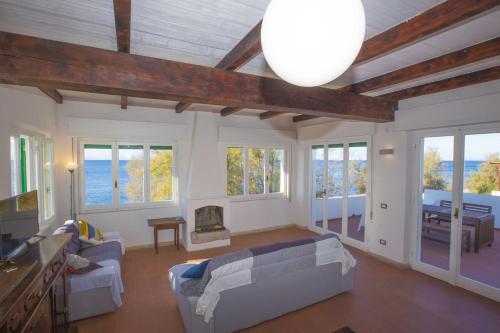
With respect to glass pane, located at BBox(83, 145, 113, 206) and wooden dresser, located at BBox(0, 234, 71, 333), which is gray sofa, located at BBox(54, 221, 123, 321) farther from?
glass pane, located at BBox(83, 145, 113, 206)

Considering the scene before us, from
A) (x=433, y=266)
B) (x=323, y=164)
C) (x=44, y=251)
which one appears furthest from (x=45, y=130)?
(x=433, y=266)

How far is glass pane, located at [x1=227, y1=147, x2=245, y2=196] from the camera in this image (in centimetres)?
563

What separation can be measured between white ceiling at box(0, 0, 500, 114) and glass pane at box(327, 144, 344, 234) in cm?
290

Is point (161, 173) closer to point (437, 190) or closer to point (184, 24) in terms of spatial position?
point (184, 24)

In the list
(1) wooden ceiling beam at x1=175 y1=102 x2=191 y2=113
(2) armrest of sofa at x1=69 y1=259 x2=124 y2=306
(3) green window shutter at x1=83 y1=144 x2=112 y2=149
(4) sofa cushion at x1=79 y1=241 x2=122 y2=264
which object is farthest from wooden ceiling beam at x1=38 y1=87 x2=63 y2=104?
(2) armrest of sofa at x1=69 y1=259 x2=124 y2=306

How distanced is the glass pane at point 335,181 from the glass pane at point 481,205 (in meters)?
2.09

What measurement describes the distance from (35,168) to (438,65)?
5.07 metres

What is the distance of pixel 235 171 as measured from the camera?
571cm

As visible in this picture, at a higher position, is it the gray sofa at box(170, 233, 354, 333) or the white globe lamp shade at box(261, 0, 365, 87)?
the white globe lamp shade at box(261, 0, 365, 87)

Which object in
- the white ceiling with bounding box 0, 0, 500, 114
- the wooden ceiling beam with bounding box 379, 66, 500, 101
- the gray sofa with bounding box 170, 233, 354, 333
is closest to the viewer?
the white ceiling with bounding box 0, 0, 500, 114

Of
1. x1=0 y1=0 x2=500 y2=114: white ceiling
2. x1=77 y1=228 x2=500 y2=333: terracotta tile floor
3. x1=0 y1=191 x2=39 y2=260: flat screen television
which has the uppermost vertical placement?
x1=0 y1=0 x2=500 y2=114: white ceiling

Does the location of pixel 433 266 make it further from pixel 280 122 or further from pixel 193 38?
pixel 193 38

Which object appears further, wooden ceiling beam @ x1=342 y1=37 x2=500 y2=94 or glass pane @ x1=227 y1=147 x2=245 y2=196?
glass pane @ x1=227 y1=147 x2=245 y2=196

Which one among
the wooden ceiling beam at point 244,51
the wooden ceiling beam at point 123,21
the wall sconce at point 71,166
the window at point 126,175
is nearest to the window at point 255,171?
the window at point 126,175
